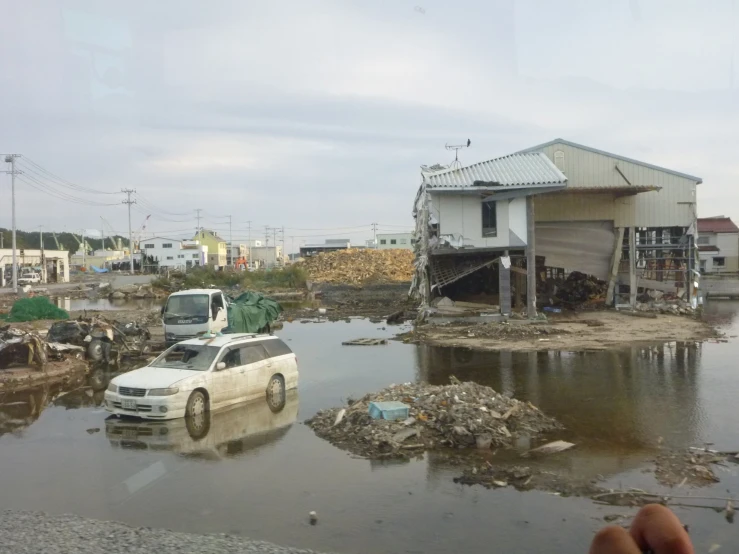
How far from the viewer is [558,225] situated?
110 ft

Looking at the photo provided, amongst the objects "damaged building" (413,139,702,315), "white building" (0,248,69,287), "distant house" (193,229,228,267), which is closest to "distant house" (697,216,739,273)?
"damaged building" (413,139,702,315)

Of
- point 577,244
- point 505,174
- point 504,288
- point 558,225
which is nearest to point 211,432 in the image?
point 504,288

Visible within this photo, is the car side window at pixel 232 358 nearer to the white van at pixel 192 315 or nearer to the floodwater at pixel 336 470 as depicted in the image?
the floodwater at pixel 336 470

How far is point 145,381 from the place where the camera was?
11.7 meters

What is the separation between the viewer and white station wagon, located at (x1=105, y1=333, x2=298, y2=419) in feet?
37.4

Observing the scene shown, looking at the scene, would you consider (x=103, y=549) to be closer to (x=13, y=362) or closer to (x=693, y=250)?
(x=13, y=362)

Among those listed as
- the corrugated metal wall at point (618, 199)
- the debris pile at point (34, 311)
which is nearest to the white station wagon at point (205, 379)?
the debris pile at point (34, 311)

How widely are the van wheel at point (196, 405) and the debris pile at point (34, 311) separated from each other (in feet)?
68.3

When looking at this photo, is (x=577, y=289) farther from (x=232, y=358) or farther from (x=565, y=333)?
(x=232, y=358)

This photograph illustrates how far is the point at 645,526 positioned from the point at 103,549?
4.91m

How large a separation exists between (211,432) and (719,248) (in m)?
68.6

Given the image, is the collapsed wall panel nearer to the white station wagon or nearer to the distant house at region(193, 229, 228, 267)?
the white station wagon

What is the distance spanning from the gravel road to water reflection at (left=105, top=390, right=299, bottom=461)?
2.90 meters

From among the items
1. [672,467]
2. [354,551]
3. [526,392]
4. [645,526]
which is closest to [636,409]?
[526,392]
